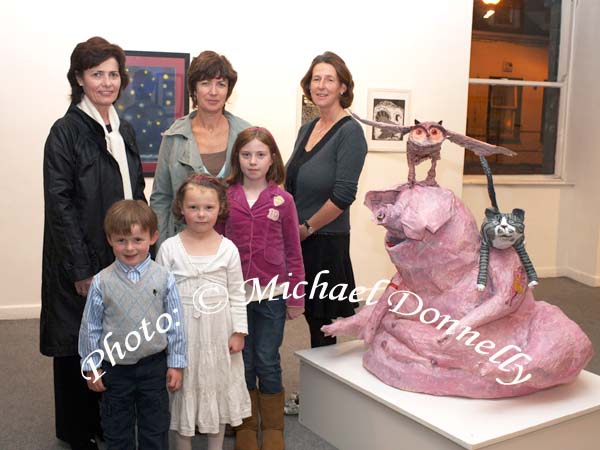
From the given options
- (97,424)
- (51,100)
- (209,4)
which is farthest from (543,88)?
(97,424)

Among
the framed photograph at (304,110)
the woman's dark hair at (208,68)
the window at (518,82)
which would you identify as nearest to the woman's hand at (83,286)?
the woman's dark hair at (208,68)

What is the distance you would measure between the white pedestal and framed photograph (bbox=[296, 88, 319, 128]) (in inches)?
99.0

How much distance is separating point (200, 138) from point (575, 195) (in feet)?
15.0

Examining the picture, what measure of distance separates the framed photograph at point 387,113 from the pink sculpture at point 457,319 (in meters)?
2.68

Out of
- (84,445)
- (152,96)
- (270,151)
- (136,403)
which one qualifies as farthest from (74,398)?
(152,96)

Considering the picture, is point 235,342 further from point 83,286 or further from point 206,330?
point 83,286

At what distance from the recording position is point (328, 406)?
3.00 metres

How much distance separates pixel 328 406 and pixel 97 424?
37.6 inches

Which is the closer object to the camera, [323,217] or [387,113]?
[323,217]

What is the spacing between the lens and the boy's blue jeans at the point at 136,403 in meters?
2.35

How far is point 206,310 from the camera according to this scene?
2480mm

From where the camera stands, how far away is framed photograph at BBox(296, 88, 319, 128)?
17.1 ft

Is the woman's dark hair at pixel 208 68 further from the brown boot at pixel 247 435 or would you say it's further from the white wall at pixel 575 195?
the white wall at pixel 575 195

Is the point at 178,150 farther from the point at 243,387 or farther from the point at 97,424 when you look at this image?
the point at 97,424
